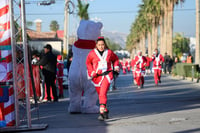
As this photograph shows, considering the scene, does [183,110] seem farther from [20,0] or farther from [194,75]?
[194,75]

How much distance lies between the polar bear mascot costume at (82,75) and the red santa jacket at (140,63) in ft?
31.1

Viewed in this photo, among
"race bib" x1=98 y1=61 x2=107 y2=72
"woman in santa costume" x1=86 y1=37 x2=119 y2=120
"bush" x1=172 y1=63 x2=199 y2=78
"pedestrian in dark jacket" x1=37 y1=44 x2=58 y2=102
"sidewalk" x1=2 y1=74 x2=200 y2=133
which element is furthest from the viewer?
"bush" x1=172 y1=63 x2=199 y2=78

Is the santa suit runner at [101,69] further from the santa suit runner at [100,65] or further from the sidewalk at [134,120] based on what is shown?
the sidewalk at [134,120]

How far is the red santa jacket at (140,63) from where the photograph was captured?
2108cm

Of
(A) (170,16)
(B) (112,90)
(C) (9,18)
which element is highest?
(A) (170,16)

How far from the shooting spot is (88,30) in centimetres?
1159

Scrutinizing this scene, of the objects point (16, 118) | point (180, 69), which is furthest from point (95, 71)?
point (180, 69)

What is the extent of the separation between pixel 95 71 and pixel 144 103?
12.1 ft

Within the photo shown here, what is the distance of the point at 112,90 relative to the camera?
20.9 metres

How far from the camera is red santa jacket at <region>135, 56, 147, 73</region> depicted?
21078mm

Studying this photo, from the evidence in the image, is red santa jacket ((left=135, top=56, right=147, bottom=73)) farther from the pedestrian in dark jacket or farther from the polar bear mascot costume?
the polar bear mascot costume

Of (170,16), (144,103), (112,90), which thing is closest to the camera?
(144,103)

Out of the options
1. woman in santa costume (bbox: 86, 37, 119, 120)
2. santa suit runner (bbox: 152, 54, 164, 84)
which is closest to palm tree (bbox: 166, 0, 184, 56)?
santa suit runner (bbox: 152, 54, 164, 84)

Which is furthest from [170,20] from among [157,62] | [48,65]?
[48,65]
